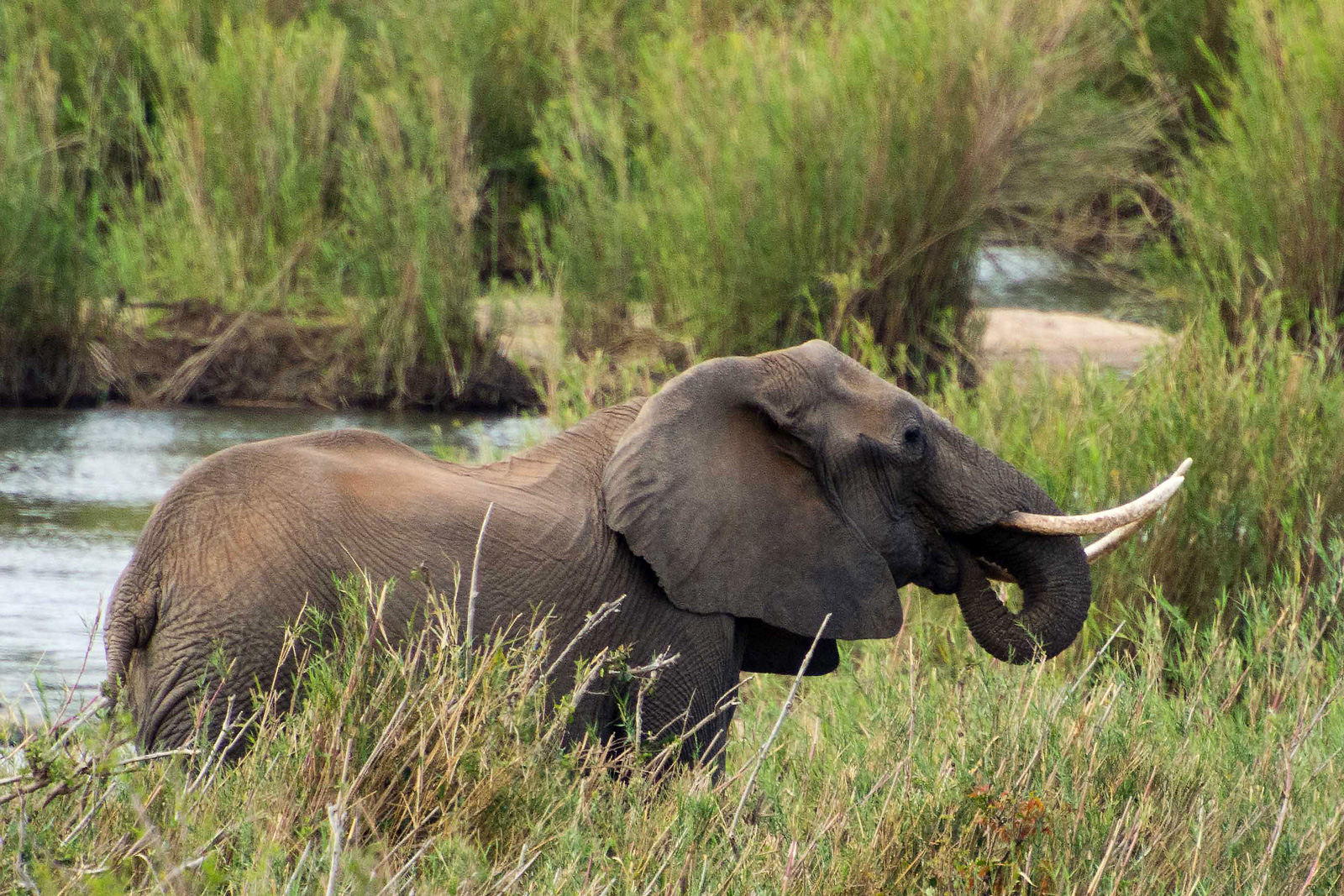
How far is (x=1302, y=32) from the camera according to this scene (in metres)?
9.30

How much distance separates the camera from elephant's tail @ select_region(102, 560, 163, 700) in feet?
12.9

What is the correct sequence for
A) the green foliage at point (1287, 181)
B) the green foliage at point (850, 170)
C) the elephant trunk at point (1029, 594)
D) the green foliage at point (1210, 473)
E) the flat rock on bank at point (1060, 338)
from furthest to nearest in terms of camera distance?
the flat rock on bank at point (1060, 338) < the green foliage at point (850, 170) < the green foliage at point (1287, 181) < the green foliage at point (1210, 473) < the elephant trunk at point (1029, 594)

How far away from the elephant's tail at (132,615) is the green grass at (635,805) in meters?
0.36

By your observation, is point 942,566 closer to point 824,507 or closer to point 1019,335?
point 824,507

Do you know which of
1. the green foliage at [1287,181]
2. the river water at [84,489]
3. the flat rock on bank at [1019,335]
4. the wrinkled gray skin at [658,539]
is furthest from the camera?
the flat rock on bank at [1019,335]

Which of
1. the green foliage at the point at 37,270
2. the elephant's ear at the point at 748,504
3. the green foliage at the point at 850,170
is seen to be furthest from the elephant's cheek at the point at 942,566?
the green foliage at the point at 37,270

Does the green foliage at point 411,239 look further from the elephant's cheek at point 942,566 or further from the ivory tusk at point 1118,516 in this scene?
the ivory tusk at point 1118,516

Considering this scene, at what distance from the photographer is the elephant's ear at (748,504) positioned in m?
4.53

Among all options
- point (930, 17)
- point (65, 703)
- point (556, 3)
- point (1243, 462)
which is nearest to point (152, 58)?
point (556, 3)

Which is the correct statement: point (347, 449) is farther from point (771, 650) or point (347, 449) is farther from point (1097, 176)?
point (1097, 176)

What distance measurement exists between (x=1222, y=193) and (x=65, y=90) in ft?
36.1

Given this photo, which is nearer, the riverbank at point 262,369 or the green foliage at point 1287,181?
the green foliage at point 1287,181

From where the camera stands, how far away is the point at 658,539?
4.51 meters

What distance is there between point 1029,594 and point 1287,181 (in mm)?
5342
